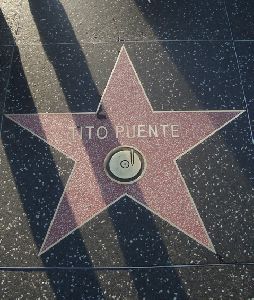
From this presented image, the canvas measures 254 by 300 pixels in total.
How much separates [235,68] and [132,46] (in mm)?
1102

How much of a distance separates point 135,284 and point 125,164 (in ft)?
3.18

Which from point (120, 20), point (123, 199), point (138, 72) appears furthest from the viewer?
point (120, 20)

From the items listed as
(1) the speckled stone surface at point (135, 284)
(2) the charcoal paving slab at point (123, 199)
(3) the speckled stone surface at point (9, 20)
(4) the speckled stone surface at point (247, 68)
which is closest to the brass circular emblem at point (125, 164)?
(2) the charcoal paving slab at point (123, 199)

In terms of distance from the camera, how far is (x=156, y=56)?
3619 mm

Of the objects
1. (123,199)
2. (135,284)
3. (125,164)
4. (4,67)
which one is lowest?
(135,284)

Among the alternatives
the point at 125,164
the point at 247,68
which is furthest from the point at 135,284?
the point at 247,68

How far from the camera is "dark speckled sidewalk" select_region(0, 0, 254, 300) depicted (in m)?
2.58

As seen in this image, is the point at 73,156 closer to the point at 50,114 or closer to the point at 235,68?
the point at 50,114

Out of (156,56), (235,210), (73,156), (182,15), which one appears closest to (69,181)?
(73,156)

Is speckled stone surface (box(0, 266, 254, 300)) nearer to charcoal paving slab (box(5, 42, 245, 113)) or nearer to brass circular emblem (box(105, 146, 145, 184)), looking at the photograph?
brass circular emblem (box(105, 146, 145, 184))

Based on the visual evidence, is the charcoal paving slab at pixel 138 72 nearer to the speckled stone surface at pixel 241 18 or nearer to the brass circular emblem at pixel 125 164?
the speckled stone surface at pixel 241 18

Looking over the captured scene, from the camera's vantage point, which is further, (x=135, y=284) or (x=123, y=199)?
(x=123, y=199)

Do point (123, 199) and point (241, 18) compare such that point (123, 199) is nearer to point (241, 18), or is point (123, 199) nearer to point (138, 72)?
point (138, 72)

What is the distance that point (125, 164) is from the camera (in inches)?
116
